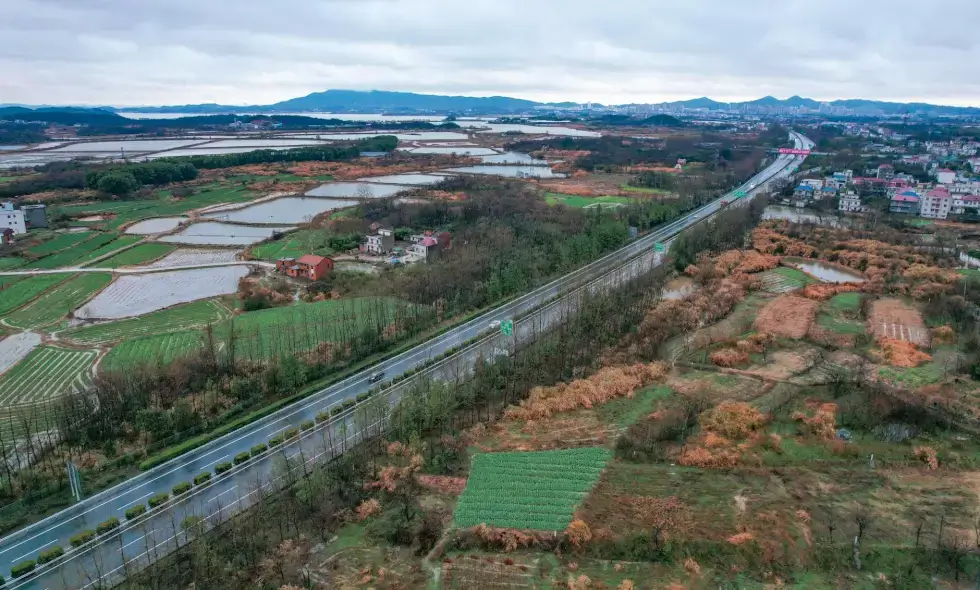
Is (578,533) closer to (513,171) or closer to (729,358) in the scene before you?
(729,358)

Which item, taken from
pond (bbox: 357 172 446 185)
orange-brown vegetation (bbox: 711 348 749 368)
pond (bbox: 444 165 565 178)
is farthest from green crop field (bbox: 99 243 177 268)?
pond (bbox: 444 165 565 178)

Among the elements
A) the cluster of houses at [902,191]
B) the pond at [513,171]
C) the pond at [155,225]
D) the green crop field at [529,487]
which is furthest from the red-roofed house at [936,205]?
the pond at [155,225]

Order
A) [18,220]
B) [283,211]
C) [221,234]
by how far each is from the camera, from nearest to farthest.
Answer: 1. [18,220]
2. [221,234]
3. [283,211]

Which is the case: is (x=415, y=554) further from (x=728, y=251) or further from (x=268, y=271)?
(x=728, y=251)

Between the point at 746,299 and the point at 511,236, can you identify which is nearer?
the point at 746,299

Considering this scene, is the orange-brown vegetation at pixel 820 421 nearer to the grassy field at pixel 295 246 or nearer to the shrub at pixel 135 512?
the shrub at pixel 135 512

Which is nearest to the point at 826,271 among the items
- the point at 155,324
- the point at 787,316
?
the point at 787,316

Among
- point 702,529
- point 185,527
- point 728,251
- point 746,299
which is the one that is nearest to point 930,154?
point 728,251

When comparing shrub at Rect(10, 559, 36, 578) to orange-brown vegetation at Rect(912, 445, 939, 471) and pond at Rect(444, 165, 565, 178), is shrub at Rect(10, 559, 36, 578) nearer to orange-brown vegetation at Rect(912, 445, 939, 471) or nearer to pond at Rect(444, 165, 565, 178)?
orange-brown vegetation at Rect(912, 445, 939, 471)
